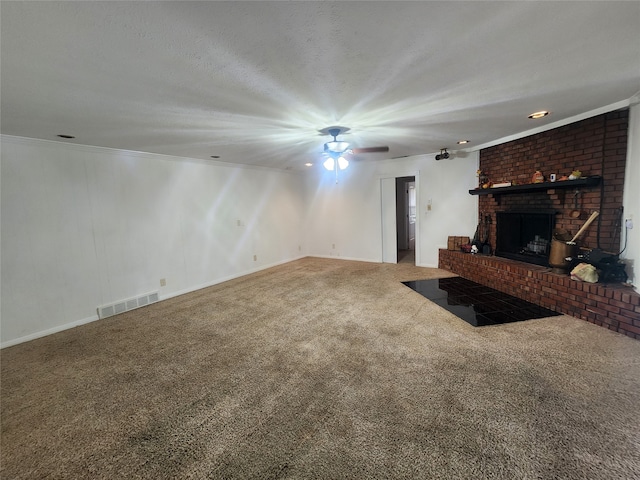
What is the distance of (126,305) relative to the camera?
4.05 metres

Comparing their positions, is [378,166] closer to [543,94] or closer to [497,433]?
[543,94]

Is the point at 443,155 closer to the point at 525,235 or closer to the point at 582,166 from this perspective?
the point at 525,235

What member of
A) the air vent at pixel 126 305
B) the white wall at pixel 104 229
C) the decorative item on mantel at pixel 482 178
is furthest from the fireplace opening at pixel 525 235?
the air vent at pixel 126 305

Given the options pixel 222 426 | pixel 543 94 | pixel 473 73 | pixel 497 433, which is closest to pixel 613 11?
pixel 473 73

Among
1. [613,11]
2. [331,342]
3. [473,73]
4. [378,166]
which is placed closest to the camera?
[613,11]

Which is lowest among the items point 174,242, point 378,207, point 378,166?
point 174,242

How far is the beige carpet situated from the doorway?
4.25 m

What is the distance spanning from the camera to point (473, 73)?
6.68 feet

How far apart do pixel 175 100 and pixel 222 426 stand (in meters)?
2.49

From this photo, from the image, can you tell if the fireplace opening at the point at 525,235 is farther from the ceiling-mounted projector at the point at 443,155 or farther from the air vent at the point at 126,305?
the air vent at the point at 126,305

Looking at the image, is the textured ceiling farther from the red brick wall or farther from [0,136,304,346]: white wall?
[0,136,304,346]: white wall

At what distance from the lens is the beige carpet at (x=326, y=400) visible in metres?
1.56

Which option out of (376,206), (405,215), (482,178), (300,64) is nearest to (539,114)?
(482,178)

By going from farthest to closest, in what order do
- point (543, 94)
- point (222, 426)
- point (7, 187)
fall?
point (7, 187), point (543, 94), point (222, 426)
